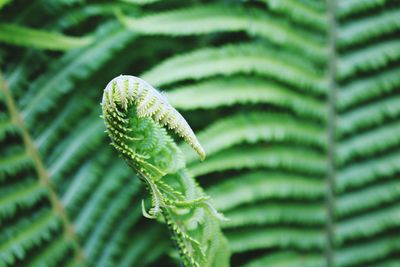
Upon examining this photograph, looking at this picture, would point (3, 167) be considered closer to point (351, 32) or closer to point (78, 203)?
point (78, 203)

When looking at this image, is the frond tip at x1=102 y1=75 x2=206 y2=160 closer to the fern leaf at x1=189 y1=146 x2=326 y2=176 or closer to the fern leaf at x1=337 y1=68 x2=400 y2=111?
the fern leaf at x1=189 y1=146 x2=326 y2=176

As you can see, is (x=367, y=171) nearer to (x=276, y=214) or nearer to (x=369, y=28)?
(x=276, y=214)

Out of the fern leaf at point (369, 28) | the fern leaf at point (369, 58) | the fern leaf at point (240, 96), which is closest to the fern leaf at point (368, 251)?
the fern leaf at point (240, 96)

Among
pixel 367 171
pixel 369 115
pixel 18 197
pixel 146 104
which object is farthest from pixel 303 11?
pixel 18 197

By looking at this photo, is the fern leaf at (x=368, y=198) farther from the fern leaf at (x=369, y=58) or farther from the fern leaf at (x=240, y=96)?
the fern leaf at (x=369, y=58)

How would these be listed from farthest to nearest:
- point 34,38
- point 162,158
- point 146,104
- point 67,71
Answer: point 67,71, point 34,38, point 162,158, point 146,104

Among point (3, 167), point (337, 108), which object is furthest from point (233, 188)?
point (3, 167)
